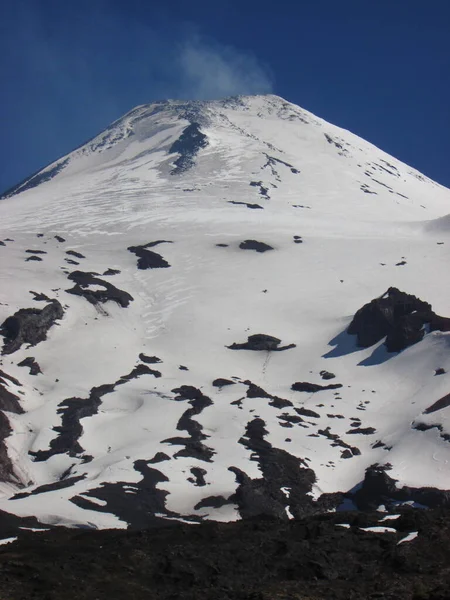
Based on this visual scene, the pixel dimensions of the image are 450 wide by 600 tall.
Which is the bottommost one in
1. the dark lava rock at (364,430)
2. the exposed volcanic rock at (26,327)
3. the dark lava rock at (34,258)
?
the dark lava rock at (364,430)

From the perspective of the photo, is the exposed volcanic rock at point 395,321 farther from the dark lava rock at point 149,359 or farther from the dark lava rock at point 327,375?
the dark lava rock at point 149,359

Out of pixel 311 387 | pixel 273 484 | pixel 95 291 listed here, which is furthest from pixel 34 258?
pixel 273 484

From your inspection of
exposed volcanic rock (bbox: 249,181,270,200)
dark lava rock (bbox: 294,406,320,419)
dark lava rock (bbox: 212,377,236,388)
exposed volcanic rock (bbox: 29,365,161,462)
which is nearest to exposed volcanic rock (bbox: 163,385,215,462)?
dark lava rock (bbox: 212,377,236,388)

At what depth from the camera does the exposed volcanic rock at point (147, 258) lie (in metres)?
121

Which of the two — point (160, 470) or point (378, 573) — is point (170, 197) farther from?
point (378, 573)

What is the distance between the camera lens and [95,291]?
102438mm

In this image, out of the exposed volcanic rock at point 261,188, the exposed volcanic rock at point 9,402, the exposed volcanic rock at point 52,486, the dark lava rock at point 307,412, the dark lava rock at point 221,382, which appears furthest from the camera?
the exposed volcanic rock at point 261,188

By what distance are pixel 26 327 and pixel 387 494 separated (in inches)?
1802

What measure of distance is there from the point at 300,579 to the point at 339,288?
85692 millimetres

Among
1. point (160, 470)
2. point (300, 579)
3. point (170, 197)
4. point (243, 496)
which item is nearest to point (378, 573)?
point (300, 579)

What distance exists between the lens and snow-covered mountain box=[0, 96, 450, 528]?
5753 cm

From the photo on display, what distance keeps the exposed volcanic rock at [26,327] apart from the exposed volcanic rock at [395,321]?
35.3 metres

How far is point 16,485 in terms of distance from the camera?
2224 inches

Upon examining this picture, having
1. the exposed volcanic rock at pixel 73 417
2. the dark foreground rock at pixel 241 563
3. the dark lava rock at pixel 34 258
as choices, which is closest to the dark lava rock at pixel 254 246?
the dark lava rock at pixel 34 258
